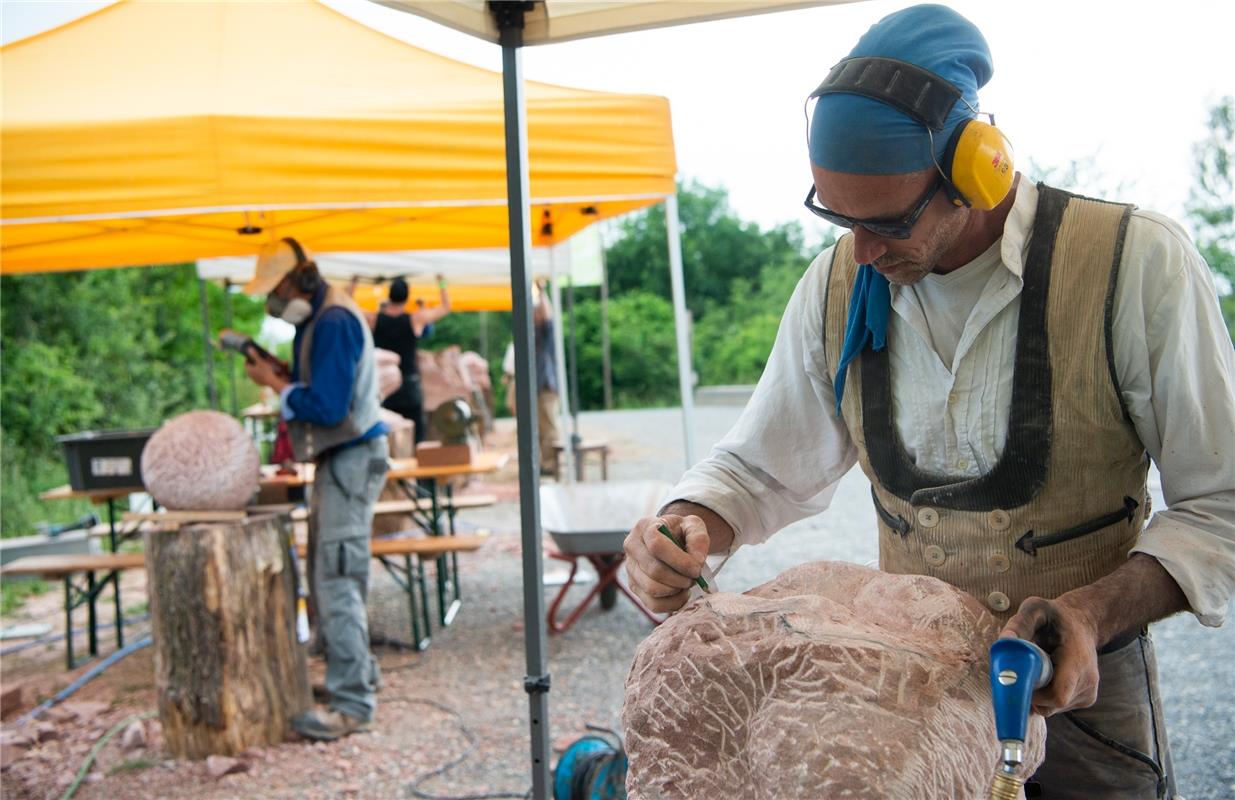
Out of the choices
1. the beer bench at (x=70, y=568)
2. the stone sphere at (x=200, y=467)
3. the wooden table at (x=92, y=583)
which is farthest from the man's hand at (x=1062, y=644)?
the wooden table at (x=92, y=583)

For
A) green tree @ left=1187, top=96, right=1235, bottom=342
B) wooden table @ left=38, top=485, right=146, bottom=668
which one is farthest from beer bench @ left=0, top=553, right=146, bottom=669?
green tree @ left=1187, top=96, right=1235, bottom=342

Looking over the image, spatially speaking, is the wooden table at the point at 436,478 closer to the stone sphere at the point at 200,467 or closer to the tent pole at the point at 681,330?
the stone sphere at the point at 200,467

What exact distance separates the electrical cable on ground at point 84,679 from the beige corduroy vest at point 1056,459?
13.9ft

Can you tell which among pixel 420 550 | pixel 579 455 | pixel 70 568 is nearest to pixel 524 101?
pixel 420 550

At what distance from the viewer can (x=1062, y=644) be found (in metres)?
1.17

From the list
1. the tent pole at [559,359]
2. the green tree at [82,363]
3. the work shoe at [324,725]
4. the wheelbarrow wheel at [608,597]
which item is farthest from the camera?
the green tree at [82,363]

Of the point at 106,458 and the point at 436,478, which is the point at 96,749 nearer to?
the point at 106,458

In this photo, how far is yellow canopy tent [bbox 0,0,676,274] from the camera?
4.06 meters

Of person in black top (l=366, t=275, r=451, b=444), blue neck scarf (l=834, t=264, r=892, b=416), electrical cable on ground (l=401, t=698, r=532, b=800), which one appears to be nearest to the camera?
blue neck scarf (l=834, t=264, r=892, b=416)

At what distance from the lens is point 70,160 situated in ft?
13.3

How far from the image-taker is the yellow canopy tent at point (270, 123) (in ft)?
13.3

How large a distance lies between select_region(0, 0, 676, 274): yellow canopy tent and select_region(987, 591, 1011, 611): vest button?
3.15 metres

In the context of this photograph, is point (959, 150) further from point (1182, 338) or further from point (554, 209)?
point (554, 209)

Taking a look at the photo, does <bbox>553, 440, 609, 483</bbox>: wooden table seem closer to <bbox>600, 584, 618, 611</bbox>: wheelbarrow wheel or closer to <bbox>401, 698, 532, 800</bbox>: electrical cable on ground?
<bbox>600, 584, 618, 611</bbox>: wheelbarrow wheel
